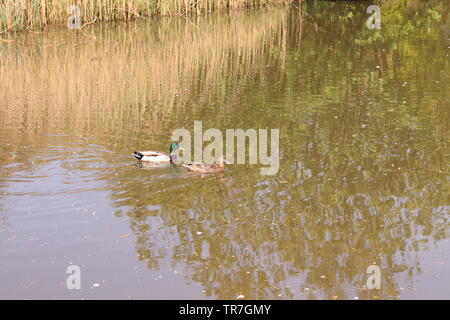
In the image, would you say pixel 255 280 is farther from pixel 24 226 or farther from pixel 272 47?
pixel 272 47

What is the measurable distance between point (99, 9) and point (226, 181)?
1357 cm

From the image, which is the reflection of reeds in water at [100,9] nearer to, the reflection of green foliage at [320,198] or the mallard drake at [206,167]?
the reflection of green foliage at [320,198]

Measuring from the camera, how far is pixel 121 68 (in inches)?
642

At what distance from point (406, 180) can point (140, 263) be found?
3803 millimetres

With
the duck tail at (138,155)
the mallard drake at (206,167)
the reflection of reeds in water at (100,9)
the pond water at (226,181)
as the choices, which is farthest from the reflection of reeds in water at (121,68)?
the mallard drake at (206,167)

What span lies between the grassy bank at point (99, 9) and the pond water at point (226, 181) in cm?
198

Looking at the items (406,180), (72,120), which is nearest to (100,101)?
(72,120)

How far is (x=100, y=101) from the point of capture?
1325 cm

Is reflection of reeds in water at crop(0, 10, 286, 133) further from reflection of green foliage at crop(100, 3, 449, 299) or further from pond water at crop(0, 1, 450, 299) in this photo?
reflection of green foliage at crop(100, 3, 449, 299)

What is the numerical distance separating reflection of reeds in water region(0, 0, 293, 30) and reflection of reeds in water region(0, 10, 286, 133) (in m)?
0.58

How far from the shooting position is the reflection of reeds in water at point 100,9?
19.8 metres

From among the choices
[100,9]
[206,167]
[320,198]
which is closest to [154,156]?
[206,167]

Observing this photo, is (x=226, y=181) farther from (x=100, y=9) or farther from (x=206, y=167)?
(x=100, y=9)
